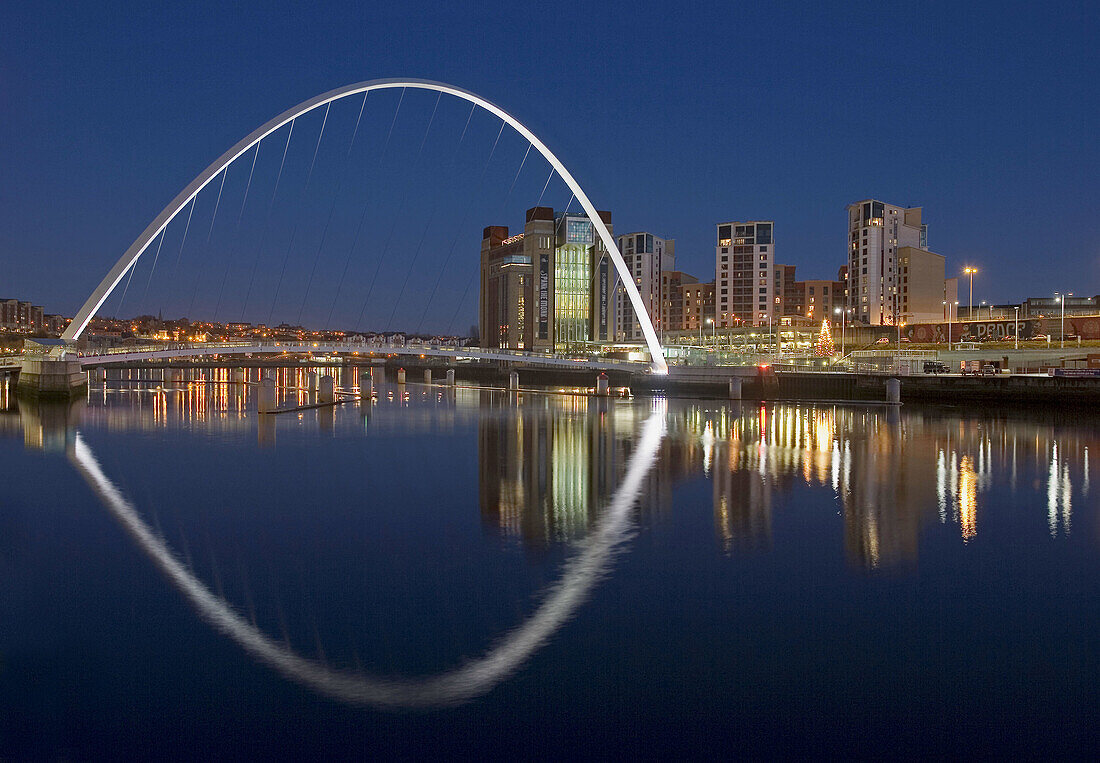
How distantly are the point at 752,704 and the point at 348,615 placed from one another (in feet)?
13.6

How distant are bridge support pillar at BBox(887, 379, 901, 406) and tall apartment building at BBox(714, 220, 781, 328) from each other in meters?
72.9

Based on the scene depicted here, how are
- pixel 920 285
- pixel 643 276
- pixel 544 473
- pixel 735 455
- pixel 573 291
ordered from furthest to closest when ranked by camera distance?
pixel 643 276
pixel 573 291
pixel 920 285
pixel 735 455
pixel 544 473

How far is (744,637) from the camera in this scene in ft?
26.4

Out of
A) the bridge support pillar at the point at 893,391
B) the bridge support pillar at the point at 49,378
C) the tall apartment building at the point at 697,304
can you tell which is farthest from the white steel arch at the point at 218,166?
the tall apartment building at the point at 697,304

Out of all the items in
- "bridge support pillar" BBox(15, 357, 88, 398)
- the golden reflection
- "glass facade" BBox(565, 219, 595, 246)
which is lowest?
the golden reflection

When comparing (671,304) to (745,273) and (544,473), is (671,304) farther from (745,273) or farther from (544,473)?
(544,473)

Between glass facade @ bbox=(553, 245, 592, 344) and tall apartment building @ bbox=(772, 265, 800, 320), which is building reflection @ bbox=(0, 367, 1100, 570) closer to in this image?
glass facade @ bbox=(553, 245, 592, 344)

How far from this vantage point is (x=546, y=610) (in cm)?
880

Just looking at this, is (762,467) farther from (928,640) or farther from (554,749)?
(554,749)

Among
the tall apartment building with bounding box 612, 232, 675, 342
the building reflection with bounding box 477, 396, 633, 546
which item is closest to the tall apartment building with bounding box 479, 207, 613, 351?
the tall apartment building with bounding box 612, 232, 675, 342

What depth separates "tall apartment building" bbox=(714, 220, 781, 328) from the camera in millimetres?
115688

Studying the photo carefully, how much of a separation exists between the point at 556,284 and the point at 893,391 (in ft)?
262

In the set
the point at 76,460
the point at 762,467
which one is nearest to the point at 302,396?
the point at 76,460

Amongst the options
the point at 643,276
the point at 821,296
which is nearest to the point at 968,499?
the point at 643,276
